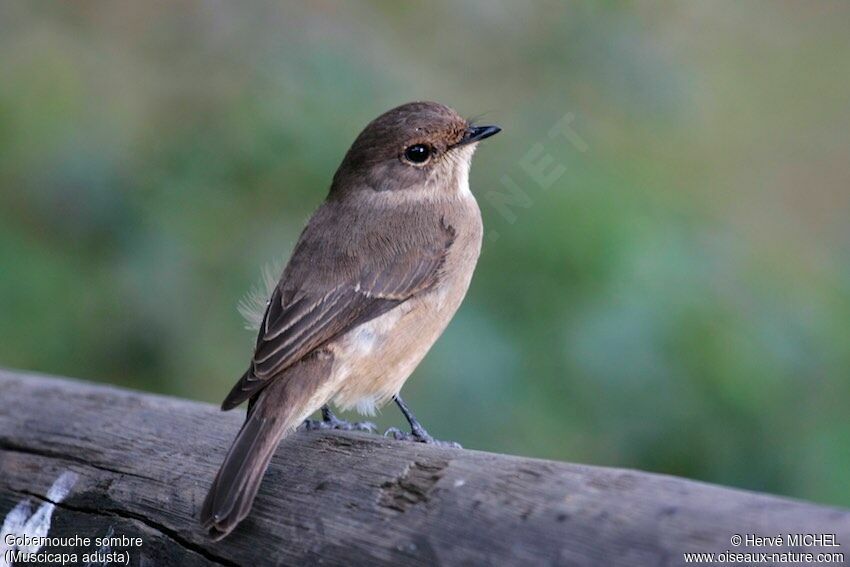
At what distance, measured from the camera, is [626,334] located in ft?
14.6

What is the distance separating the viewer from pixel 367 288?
4027 mm

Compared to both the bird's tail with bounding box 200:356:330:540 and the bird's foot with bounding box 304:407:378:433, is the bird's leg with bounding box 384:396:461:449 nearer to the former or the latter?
the bird's foot with bounding box 304:407:378:433

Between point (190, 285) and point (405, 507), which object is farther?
point (190, 285)

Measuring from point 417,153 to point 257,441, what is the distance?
1739 millimetres

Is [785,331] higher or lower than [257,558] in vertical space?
higher

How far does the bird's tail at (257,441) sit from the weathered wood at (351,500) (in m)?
0.07

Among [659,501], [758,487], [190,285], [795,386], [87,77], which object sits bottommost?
[659,501]

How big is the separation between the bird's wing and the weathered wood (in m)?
0.27

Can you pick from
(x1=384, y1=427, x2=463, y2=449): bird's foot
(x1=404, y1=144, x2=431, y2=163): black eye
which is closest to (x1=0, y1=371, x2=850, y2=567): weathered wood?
(x1=384, y1=427, x2=463, y2=449): bird's foot

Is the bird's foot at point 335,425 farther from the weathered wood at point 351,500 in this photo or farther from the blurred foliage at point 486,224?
the blurred foliage at point 486,224

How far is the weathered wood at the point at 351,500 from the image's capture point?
2.30m

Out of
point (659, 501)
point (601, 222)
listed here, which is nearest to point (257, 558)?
point (659, 501)

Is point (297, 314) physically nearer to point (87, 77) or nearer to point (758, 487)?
point (758, 487)

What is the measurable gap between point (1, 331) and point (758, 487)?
3.37 metres
